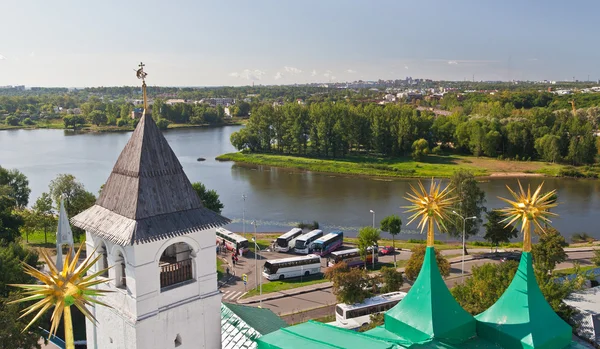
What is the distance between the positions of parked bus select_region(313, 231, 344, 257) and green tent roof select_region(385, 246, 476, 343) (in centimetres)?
1853

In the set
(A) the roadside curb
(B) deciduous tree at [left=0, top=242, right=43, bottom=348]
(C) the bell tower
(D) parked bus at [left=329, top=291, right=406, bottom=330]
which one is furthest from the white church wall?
(A) the roadside curb

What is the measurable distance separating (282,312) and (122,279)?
1374 centimetres

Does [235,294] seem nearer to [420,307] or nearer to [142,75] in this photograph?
[420,307]

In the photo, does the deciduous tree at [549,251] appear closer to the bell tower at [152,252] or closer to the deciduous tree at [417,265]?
the deciduous tree at [417,265]

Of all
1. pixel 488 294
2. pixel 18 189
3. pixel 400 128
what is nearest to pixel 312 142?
pixel 400 128

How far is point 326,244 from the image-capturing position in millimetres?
31906

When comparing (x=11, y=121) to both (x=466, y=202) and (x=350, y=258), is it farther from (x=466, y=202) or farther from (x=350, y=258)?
(x=466, y=202)

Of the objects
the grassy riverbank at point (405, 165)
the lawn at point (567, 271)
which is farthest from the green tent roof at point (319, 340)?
the grassy riverbank at point (405, 165)

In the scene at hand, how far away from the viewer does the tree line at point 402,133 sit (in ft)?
221

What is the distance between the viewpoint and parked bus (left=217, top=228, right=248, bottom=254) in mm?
31391

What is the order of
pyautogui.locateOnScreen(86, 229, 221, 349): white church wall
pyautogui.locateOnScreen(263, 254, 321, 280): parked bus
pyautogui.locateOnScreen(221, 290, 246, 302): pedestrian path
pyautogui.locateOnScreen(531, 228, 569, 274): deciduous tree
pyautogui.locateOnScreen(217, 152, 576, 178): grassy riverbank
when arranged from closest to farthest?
pyautogui.locateOnScreen(86, 229, 221, 349): white church wall, pyautogui.locateOnScreen(221, 290, 246, 302): pedestrian path, pyautogui.locateOnScreen(531, 228, 569, 274): deciduous tree, pyautogui.locateOnScreen(263, 254, 321, 280): parked bus, pyautogui.locateOnScreen(217, 152, 576, 178): grassy riverbank

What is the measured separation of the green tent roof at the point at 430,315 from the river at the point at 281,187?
82.1 ft

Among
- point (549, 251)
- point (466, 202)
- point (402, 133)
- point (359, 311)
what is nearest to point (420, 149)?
point (402, 133)

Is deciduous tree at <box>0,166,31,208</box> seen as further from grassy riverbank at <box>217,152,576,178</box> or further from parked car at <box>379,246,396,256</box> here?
grassy riverbank at <box>217,152,576,178</box>
